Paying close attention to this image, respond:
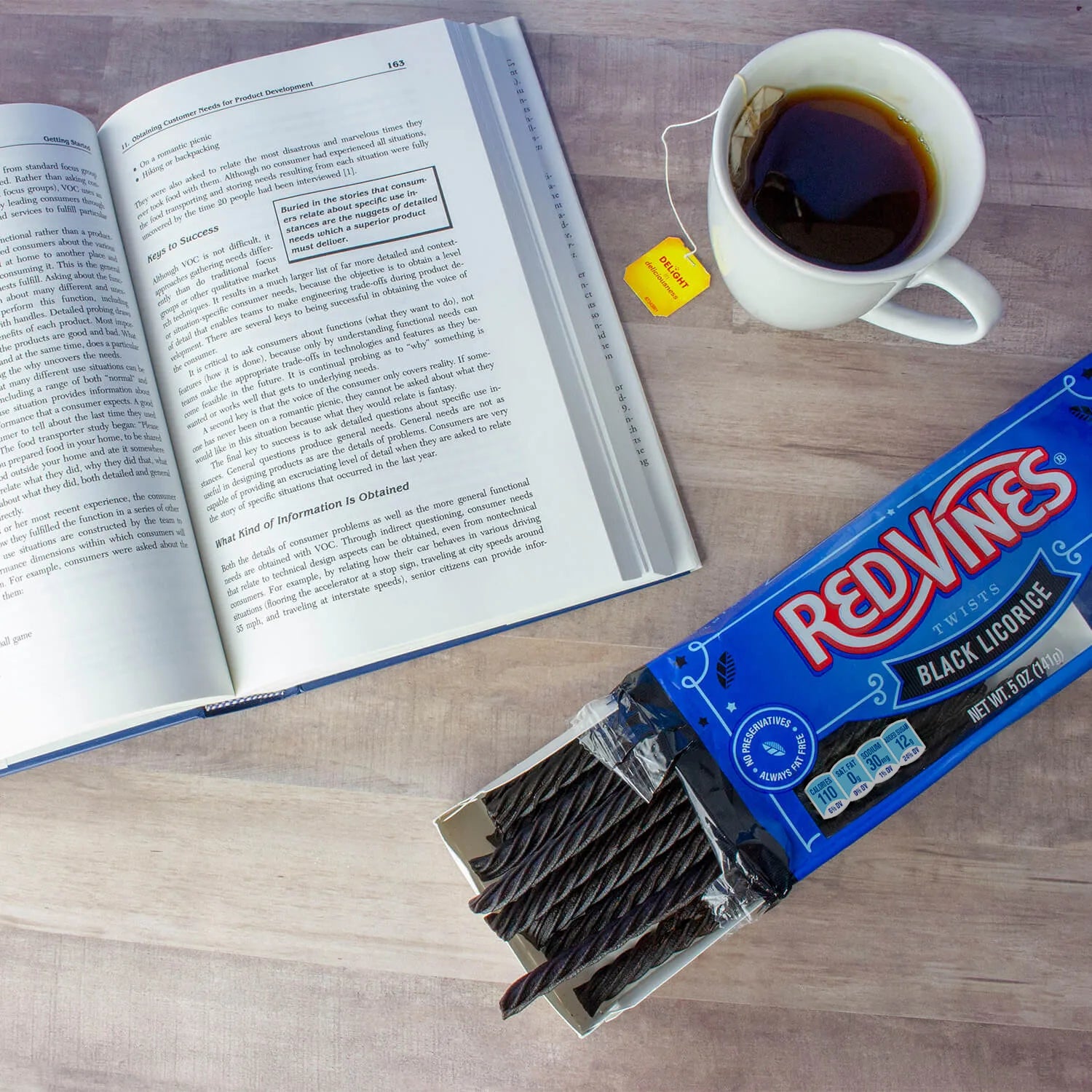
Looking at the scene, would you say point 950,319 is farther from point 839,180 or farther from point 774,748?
point 774,748

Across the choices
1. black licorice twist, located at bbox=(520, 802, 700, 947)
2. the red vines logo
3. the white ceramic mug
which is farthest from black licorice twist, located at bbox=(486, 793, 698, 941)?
the white ceramic mug

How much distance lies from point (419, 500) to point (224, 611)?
4.6 inches

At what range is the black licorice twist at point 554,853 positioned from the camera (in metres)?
0.41

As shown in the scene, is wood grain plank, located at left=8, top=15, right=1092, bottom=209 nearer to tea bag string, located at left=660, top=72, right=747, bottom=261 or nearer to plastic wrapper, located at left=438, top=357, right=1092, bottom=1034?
tea bag string, located at left=660, top=72, right=747, bottom=261

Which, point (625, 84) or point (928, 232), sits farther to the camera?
point (625, 84)

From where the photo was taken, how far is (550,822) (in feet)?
1.40

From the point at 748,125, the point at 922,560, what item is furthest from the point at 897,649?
the point at 748,125

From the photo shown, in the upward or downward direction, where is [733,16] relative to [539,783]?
upward

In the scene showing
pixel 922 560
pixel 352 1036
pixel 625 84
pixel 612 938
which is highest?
pixel 625 84

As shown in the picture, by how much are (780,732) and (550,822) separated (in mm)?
122

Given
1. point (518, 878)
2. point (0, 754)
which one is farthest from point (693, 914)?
point (0, 754)

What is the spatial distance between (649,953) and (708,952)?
0.23 feet

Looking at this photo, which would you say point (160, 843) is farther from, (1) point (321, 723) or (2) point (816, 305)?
(2) point (816, 305)

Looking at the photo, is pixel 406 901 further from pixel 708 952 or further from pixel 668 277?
pixel 668 277
